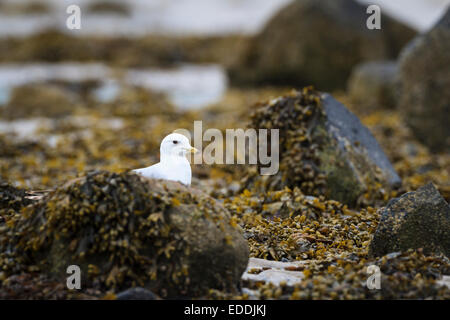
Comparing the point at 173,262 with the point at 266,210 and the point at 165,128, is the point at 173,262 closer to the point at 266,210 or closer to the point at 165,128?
the point at 266,210

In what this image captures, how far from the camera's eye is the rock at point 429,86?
9172mm

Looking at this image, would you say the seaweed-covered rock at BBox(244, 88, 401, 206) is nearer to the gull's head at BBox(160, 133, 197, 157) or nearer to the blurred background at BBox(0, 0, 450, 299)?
the blurred background at BBox(0, 0, 450, 299)

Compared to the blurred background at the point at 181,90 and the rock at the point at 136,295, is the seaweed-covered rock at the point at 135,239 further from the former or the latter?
the blurred background at the point at 181,90

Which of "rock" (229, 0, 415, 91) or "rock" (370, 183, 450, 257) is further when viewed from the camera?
"rock" (229, 0, 415, 91)

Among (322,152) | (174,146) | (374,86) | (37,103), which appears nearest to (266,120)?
(322,152)

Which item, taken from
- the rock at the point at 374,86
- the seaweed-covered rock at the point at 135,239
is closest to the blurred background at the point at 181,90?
the rock at the point at 374,86

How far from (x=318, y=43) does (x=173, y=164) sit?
35.1ft

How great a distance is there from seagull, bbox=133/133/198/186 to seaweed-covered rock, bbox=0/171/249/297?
37 centimetres

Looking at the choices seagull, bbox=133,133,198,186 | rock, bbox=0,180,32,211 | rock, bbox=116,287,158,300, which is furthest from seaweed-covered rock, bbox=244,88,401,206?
rock, bbox=116,287,158,300

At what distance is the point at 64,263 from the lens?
12.5ft

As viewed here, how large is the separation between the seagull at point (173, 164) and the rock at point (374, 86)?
29.8ft

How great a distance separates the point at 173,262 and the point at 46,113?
10.8 metres

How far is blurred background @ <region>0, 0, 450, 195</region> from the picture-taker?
387 inches
